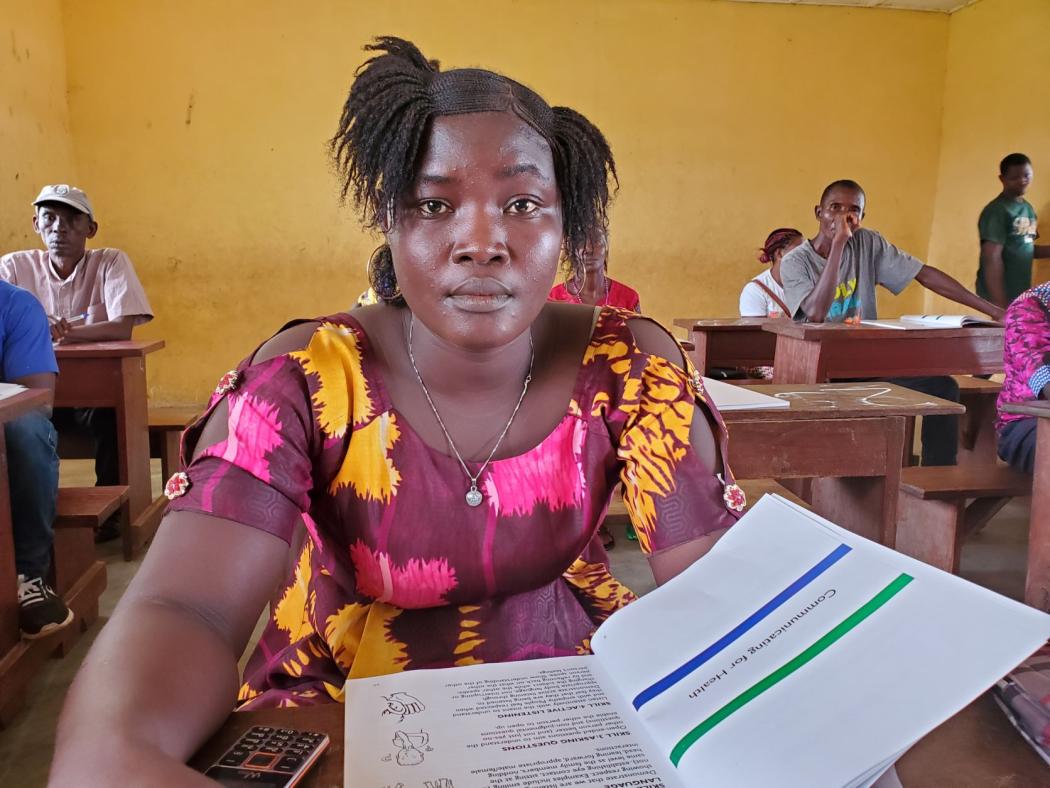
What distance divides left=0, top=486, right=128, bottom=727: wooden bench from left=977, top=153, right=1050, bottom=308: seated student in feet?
19.0

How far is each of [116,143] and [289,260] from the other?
59.6 inches

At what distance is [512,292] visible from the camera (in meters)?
0.89

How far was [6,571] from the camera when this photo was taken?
1992mm

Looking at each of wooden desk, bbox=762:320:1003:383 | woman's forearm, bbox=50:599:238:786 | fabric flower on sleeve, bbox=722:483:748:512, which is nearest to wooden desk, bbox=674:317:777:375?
wooden desk, bbox=762:320:1003:383

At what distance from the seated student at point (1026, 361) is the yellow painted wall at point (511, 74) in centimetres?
425

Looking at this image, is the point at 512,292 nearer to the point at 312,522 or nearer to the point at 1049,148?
the point at 312,522

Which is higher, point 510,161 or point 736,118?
point 736,118

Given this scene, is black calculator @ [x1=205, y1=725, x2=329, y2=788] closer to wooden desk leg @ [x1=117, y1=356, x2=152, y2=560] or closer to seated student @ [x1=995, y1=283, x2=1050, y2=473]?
seated student @ [x1=995, y1=283, x2=1050, y2=473]

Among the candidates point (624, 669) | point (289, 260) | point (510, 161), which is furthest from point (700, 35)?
point (624, 669)

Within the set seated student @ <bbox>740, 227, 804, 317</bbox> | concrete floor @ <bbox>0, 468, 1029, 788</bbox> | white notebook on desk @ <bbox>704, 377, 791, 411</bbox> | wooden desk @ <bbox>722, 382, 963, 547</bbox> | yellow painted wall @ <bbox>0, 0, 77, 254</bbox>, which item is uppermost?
yellow painted wall @ <bbox>0, 0, 77, 254</bbox>

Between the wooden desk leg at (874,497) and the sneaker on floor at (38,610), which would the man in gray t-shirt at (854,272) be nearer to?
the wooden desk leg at (874,497)

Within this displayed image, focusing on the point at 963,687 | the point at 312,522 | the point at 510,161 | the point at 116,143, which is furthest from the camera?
the point at 116,143

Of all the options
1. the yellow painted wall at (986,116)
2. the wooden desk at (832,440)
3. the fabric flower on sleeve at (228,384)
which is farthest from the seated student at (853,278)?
the fabric flower on sleeve at (228,384)

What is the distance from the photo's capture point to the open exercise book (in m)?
0.49
